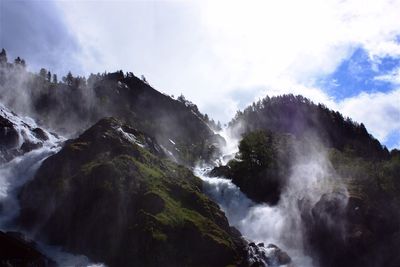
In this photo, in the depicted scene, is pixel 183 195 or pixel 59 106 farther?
pixel 59 106

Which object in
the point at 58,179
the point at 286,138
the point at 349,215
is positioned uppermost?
the point at 286,138

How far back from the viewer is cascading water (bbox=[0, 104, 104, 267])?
78.2 meters

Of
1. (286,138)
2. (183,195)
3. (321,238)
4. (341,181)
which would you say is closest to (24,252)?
(183,195)

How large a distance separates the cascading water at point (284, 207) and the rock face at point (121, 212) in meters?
11.4

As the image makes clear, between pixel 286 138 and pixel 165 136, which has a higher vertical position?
pixel 165 136

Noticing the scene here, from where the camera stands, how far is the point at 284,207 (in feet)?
357

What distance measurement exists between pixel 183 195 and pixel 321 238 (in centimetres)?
2730

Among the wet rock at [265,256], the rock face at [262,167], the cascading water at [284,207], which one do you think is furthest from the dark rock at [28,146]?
the wet rock at [265,256]

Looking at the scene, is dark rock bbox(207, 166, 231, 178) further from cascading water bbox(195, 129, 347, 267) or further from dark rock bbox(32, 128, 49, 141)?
dark rock bbox(32, 128, 49, 141)

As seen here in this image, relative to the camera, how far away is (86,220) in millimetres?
82688

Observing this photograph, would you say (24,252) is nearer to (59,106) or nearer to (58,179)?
(58,179)

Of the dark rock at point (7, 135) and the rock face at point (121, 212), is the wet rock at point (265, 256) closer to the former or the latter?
the rock face at point (121, 212)

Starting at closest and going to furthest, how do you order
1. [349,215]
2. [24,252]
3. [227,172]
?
1. [24,252]
2. [349,215]
3. [227,172]

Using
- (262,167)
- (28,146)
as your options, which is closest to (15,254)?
(28,146)
